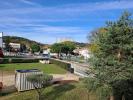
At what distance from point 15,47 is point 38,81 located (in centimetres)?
11094

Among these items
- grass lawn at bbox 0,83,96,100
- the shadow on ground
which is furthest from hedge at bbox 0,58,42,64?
grass lawn at bbox 0,83,96,100

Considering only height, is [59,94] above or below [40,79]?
below

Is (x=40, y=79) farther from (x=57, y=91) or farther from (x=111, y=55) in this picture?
(x=111, y=55)

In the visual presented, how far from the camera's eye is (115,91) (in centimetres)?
1603

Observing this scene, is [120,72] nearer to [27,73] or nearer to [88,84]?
[88,84]

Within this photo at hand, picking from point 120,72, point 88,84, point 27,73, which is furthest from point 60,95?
point 120,72

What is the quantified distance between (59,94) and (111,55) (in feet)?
24.7

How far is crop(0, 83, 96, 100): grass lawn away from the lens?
20873 mm

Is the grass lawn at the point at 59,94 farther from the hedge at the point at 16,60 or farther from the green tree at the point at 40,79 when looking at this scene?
the hedge at the point at 16,60

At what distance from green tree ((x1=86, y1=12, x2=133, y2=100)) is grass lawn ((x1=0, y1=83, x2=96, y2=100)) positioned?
5.06 m

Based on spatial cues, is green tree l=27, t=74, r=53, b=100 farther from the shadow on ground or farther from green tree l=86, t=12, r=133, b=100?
green tree l=86, t=12, r=133, b=100

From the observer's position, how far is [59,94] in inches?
848

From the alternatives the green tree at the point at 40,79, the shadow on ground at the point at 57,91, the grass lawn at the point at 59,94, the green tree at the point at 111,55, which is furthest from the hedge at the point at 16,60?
the green tree at the point at 111,55

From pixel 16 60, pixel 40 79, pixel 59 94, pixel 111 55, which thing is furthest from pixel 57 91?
pixel 16 60
